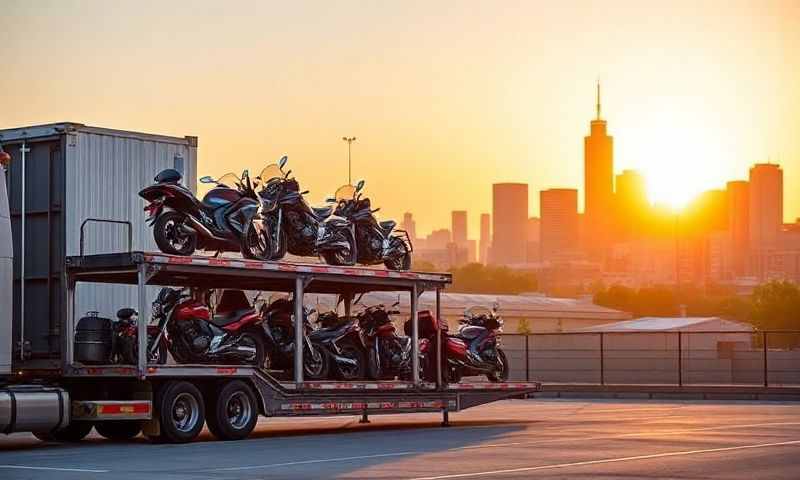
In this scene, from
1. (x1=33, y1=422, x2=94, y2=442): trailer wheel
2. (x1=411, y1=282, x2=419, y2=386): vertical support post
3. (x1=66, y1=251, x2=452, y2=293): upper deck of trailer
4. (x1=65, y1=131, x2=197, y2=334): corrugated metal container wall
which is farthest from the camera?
(x1=411, y1=282, x2=419, y2=386): vertical support post

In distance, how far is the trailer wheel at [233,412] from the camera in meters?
22.5

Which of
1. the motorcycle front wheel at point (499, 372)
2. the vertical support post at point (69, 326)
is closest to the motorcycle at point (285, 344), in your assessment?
the vertical support post at point (69, 326)

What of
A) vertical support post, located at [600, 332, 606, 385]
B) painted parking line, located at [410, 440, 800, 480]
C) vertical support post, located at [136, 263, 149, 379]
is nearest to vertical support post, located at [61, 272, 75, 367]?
vertical support post, located at [136, 263, 149, 379]

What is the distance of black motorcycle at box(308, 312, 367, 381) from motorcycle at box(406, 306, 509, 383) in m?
1.67

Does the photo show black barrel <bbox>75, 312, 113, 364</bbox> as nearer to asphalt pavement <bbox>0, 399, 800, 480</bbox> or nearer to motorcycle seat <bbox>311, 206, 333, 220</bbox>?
asphalt pavement <bbox>0, 399, 800, 480</bbox>

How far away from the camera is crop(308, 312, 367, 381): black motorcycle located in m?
25.4

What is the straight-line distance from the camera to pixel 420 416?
3116 cm

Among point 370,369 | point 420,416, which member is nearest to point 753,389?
point 420,416

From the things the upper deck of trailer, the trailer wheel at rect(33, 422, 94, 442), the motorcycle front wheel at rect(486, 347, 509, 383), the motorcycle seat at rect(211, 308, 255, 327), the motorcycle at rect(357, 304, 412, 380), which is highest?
the upper deck of trailer

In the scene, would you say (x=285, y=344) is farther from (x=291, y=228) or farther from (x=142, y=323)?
(x=142, y=323)

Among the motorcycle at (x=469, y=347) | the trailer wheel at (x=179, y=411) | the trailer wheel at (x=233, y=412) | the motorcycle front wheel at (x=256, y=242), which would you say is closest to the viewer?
the trailer wheel at (x=179, y=411)

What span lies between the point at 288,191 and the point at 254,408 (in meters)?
3.70

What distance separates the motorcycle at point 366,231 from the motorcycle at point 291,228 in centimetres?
39

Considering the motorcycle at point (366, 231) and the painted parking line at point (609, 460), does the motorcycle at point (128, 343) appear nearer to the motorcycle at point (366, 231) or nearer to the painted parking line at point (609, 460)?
the motorcycle at point (366, 231)
